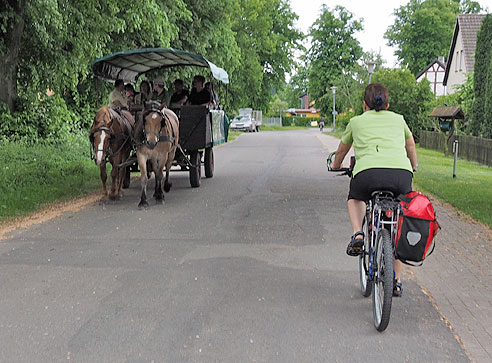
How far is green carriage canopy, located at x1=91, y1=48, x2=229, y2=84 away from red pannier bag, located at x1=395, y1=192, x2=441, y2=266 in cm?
925

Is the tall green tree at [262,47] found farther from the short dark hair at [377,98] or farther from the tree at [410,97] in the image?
the short dark hair at [377,98]

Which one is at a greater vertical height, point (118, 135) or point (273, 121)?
point (118, 135)

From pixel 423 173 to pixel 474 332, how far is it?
13503 mm

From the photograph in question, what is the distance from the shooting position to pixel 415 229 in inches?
174

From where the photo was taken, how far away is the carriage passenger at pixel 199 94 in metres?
13.9

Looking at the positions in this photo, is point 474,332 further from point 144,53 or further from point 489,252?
point 144,53

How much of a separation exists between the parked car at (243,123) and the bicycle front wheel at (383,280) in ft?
181

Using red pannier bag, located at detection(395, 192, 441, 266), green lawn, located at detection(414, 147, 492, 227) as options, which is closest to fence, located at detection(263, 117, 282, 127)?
green lawn, located at detection(414, 147, 492, 227)

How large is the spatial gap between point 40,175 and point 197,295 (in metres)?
9.31

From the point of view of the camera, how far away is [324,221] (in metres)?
9.51

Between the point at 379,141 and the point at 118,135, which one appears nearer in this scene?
the point at 379,141

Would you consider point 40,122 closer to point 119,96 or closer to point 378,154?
point 119,96

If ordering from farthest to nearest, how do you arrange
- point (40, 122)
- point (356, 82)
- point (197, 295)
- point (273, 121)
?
point (273, 121) → point (356, 82) → point (40, 122) → point (197, 295)

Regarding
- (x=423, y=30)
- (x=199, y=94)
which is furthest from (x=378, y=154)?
(x=423, y=30)
